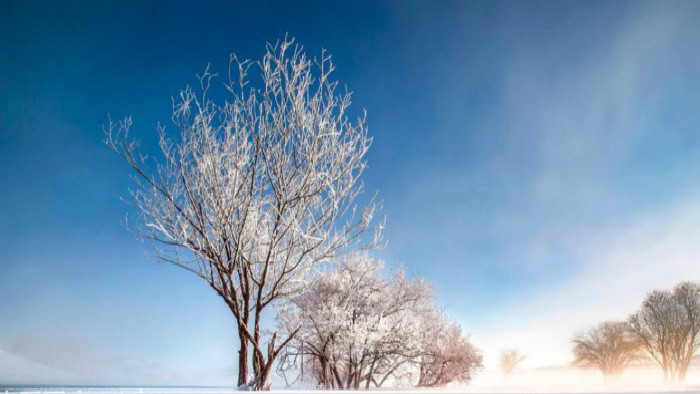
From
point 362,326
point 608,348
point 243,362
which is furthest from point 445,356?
point 608,348

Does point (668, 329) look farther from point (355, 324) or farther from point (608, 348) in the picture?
point (355, 324)

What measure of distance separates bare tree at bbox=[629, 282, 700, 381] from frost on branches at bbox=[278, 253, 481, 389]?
2076cm

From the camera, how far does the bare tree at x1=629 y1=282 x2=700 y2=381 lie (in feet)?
95.3

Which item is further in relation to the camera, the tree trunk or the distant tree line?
the distant tree line

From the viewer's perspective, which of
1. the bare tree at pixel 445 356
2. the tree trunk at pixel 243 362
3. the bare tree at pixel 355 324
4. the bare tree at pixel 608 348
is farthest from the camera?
the bare tree at pixel 608 348

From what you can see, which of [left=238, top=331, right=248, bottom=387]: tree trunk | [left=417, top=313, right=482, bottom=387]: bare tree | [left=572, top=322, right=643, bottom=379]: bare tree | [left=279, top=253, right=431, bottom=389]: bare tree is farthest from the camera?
[left=572, top=322, right=643, bottom=379]: bare tree

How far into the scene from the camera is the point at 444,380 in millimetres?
25359

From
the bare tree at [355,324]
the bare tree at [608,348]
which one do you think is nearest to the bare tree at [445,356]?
the bare tree at [355,324]

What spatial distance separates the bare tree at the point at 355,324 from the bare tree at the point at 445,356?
2296mm

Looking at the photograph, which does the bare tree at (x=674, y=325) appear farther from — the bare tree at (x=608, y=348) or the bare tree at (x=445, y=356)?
the bare tree at (x=445, y=356)

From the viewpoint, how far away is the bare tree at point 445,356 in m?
22.9

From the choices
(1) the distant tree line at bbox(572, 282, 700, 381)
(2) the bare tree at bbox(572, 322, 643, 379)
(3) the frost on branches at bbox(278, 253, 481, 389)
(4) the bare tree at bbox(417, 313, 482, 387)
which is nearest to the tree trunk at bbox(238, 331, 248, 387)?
(3) the frost on branches at bbox(278, 253, 481, 389)

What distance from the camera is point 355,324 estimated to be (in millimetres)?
17609

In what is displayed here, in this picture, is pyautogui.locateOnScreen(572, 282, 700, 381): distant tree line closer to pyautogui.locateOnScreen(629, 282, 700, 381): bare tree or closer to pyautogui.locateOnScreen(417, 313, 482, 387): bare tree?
pyautogui.locateOnScreen(629, 282, 700, 381): bare tree
